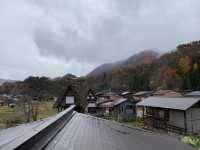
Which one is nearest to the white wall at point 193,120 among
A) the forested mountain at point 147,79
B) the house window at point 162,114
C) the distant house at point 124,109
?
the house window at point 162,114

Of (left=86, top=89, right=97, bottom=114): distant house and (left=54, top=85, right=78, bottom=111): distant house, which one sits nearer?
(left=54, top=85, right=78, bottom=111): distant house

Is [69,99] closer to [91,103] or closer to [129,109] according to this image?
[129,109]

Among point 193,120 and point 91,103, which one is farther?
point 91,103

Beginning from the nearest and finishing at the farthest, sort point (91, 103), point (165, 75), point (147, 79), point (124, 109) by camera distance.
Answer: point (124, 109)
point (91, 103)
point (165, 75)
point (147, 79)

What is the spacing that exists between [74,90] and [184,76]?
163ft

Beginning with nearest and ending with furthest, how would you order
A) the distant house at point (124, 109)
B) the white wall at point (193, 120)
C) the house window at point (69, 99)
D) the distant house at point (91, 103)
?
1. the white wall at point (193, 120)
2. the house window at point (69, 99)
3. the distant house at point (124, 109)
4. the distant house at point (91, 103)

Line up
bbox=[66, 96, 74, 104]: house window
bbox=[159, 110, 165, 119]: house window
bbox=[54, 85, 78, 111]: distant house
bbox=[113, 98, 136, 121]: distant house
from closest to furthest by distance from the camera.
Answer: bbox=[66, 96, 74, 104]: house window, bbox=[54, 85, 78, 111]: distant house, bbox=[159, 110, 165, 119]: house window, bbox=[113, 98, 136, 121]: distant house

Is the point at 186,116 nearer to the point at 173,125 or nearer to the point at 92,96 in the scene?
the point at 173,125

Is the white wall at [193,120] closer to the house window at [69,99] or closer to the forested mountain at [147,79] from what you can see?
the house window at [69,99]

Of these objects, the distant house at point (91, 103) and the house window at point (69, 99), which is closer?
the house window at point (69, 99)

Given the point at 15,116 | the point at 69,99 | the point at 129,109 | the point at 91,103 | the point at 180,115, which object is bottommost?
the point at 15,116

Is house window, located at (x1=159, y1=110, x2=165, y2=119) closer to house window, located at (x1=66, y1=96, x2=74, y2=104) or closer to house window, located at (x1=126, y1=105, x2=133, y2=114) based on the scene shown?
house window, located at (x1=66, y1=96, x2=74, y2=104)

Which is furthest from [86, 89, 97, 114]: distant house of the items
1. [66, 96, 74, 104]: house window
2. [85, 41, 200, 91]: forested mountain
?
[85, 41, 200, 91]: forested mountain

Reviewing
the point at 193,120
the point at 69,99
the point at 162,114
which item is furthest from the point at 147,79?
the point at 193,120
